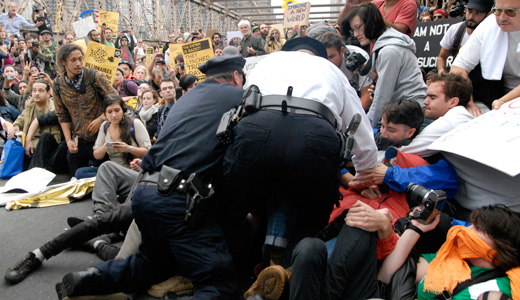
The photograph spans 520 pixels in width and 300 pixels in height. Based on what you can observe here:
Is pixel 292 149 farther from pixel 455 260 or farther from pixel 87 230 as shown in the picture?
pixel 87 230

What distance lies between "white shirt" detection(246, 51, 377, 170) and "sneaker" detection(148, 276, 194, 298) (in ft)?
4.35

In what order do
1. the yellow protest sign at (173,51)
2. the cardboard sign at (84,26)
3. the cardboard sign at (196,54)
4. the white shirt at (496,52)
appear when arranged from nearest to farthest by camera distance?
the white shirt at (496,52) → the cardboard sign at (196,54) → the yellow protest sign at (173,51) → the cardboard sign at (84,26)

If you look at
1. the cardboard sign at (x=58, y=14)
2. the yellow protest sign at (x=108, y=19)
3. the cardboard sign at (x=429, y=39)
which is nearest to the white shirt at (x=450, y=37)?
the cardboard sign at (x=429, y=39)

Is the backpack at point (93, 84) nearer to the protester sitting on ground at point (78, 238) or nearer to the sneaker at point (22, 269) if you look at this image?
the protester sitting on ground at point (78, 238)

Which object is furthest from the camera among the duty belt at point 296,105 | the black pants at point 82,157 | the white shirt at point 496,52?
the black pants at point 82,157

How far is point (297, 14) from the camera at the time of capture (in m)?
9.65

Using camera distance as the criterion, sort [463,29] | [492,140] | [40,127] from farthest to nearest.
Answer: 1. [40,127]
2. [463,29]
3. [492,140]

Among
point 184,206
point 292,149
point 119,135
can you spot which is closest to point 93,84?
point 119,135

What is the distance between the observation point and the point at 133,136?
14.6ft

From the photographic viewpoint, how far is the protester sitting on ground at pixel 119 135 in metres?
4.42

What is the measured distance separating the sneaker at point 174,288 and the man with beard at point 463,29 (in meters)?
3.50

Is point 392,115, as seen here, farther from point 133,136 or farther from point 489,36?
point 133,136

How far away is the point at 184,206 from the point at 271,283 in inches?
24.6

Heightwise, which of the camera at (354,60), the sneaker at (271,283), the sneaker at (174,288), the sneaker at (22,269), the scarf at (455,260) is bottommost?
the sneaker at (22,269)
